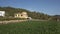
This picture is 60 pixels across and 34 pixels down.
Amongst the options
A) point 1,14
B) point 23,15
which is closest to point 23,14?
point 23,15

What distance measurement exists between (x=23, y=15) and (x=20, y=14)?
1.72 metres

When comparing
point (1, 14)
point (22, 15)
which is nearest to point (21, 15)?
point (22, 15)

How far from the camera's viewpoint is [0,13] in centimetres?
6819

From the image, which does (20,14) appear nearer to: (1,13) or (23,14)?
(23,14)

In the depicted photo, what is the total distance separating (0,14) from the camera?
223 feet

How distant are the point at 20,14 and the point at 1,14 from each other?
8.49m

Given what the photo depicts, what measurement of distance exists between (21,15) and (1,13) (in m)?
9.15

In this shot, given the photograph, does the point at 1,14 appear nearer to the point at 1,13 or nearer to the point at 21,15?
the point at 1,13

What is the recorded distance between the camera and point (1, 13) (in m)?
68.7

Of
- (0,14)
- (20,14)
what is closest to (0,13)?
(0,14)

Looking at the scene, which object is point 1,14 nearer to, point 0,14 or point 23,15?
point 0,14

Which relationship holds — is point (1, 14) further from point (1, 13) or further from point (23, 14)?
point (23, 14)

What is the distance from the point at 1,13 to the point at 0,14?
979 mm

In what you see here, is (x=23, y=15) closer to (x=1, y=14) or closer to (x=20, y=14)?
(x=20, y=14)
